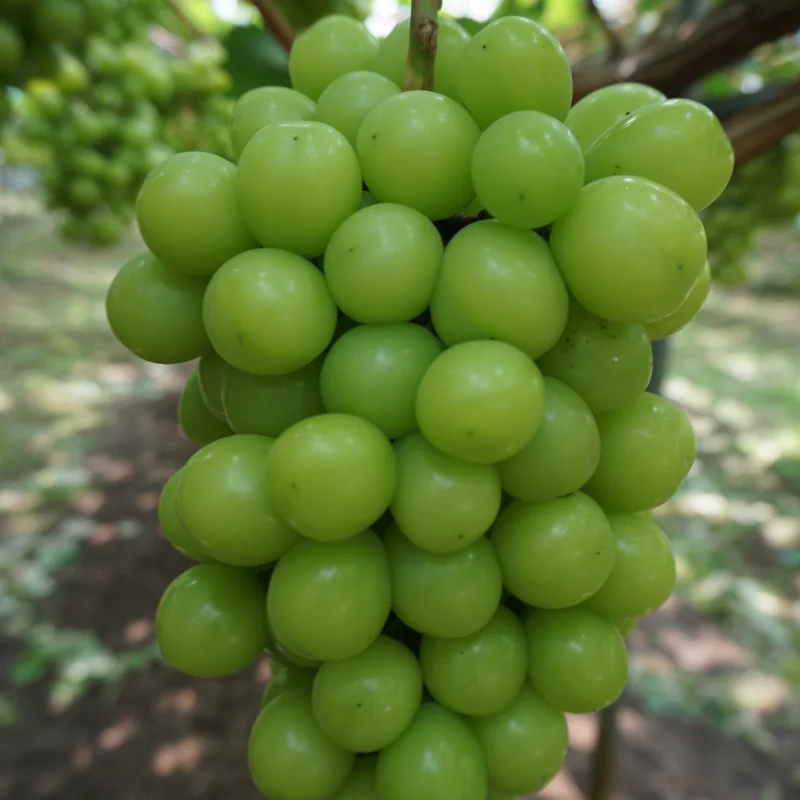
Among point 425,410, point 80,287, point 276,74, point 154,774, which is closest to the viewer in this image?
point 425,410

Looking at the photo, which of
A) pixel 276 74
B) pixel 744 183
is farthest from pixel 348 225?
pixel 744 183

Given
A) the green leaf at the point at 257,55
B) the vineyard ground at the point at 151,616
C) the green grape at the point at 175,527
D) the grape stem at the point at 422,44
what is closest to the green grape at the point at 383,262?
the grape stem at the point at 422,44

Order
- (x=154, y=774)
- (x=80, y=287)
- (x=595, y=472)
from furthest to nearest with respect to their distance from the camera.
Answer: (x=80, y=287) → (x=154, y=774) → (x=595, y=472)

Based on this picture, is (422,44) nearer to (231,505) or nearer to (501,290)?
(501,290)

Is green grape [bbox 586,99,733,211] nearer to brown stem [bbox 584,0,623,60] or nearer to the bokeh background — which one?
the bokeh background

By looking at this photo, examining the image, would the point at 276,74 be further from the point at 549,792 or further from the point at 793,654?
the point at 793,654

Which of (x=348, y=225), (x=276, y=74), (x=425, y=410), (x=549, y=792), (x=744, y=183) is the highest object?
(x=276, y=74)

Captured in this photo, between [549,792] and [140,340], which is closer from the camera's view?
[140,340]

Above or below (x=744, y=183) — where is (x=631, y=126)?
above
